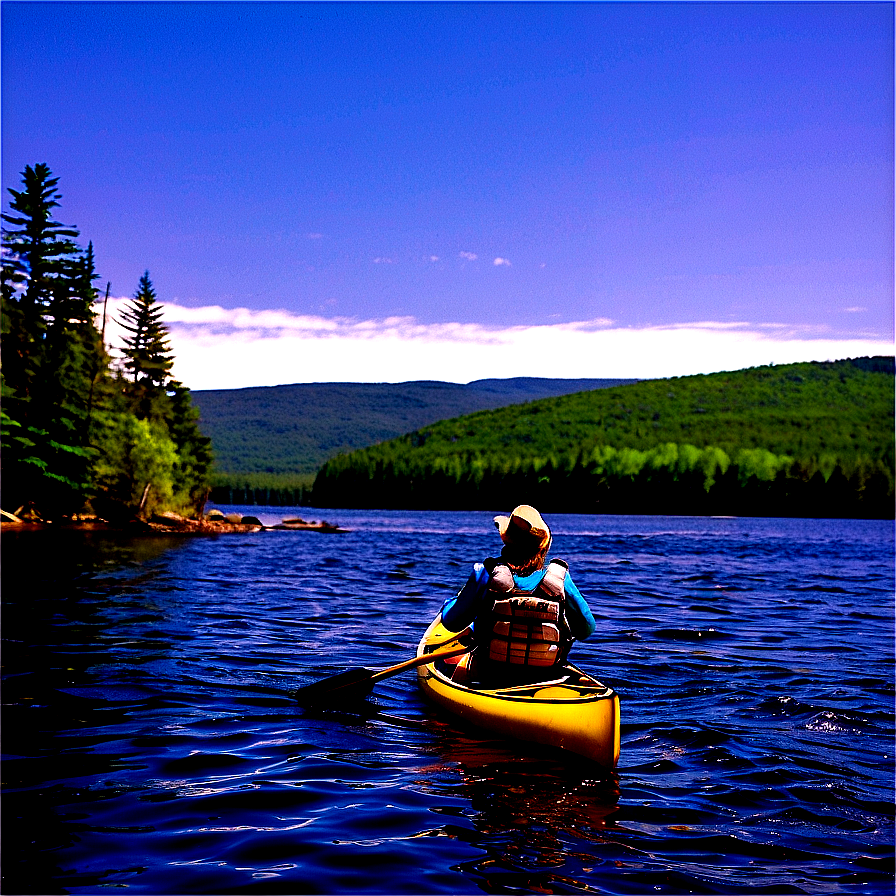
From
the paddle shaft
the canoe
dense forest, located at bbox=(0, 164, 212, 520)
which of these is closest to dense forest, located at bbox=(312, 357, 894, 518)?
dense forest, located at bbox=(0, 164, 212, 520)

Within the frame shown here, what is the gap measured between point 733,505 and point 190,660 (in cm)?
12008

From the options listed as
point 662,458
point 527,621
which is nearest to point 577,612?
point 527,621

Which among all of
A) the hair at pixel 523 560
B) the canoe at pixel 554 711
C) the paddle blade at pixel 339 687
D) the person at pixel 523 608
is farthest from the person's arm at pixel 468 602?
the paddle blade at pixel 339 687

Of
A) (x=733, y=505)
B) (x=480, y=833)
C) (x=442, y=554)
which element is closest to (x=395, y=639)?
(x=480, y=833)

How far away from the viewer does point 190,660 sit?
14.4 meters

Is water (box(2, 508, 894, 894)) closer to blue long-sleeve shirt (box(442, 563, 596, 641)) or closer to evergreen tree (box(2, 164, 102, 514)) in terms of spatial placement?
blue long-sleeve shirt (box(442, 563, 596, 641))

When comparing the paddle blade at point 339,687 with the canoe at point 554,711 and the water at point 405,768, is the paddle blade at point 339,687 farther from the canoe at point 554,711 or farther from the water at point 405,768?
the canoe at point 554,711

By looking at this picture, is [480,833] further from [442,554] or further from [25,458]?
[25,458]

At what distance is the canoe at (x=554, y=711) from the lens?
8930mm

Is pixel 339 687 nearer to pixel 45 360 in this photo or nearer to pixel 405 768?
pixel 405 768

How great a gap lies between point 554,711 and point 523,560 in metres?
1.57

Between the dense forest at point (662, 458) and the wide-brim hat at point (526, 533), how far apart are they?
388 feet

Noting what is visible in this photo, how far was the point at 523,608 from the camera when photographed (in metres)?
9.73

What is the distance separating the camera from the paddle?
11062mm
